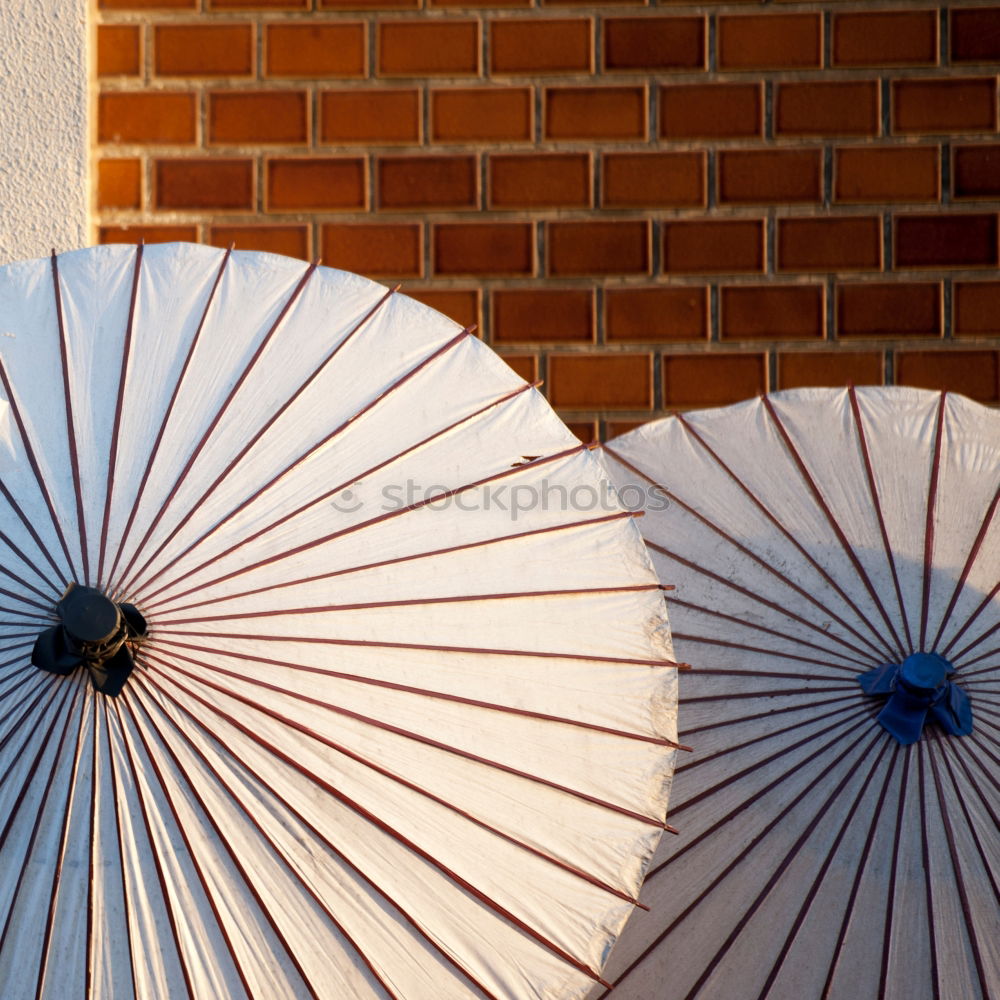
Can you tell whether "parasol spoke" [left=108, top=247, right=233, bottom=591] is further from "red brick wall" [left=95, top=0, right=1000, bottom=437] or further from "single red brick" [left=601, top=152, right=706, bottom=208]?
"single red brick" [left=601, top=152, right=706, bottom=208]

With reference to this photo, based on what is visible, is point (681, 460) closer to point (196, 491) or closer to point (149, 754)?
point (196, 491)

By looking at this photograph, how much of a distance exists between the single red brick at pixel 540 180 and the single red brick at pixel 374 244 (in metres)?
0.25

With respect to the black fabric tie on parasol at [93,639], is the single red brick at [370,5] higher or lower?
higher

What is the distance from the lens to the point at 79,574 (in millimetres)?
1660

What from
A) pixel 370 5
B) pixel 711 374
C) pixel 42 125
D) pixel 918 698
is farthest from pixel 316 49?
pixel 918 698

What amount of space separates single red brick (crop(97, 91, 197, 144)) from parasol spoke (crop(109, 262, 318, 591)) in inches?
52.0

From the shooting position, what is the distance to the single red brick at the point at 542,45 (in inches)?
122

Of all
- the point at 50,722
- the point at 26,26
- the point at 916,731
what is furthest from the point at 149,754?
the point at 26,26

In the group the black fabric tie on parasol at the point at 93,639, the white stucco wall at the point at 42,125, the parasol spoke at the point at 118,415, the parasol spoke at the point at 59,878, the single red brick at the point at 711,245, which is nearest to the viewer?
the black fabric tie on parasol at the point at 93,639

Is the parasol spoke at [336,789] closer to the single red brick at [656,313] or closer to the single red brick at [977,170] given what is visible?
the single red brick at [656,313]

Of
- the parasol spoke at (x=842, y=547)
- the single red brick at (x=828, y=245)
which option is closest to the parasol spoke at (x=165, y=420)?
the parasol spoke at (x=842, y=547)

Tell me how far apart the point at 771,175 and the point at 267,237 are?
1.38m

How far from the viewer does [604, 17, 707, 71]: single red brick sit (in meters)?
3.09

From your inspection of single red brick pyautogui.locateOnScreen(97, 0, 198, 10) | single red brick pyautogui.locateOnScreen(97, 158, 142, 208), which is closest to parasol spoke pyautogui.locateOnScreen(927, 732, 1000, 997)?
single red brick pyautogui.locateOnScreen(97, 158, 142, 208)
